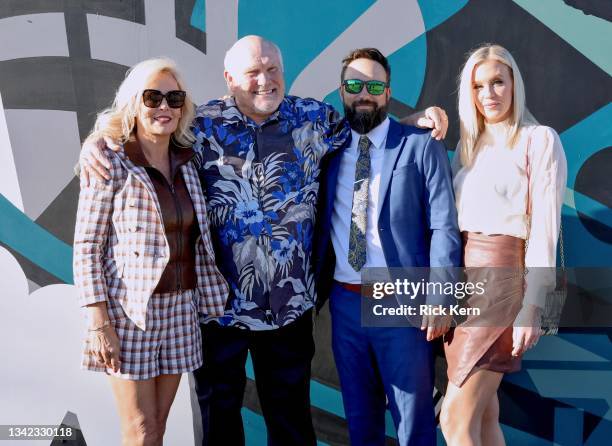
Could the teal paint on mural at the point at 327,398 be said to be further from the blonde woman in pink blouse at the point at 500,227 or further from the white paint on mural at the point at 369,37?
the white paint on mural at the point at 369,37

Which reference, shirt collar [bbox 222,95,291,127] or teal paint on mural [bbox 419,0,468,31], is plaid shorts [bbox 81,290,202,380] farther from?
teal paint on mural [bbox 419,0,468,31]

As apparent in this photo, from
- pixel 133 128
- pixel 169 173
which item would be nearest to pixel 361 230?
pixel 169 173

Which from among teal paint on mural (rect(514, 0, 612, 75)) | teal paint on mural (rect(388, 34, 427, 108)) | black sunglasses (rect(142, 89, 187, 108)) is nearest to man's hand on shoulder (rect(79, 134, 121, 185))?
black sunglasses (rect(142, 89, 187, 108))

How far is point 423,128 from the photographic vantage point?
9.37 ft

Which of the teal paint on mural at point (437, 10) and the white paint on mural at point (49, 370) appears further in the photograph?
the white paint on mural at point (49, 370)

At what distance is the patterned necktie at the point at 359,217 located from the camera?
109 inches

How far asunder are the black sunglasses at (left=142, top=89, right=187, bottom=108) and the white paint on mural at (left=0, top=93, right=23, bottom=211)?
143 cm

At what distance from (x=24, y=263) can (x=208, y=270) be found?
4.84 feet

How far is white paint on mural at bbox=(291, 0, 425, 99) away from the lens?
3.42 meters

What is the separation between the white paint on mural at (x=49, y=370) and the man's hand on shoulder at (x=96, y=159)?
4.39 ft

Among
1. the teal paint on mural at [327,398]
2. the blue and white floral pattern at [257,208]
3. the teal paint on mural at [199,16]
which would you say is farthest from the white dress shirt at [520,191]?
the teal paint on mural at [199,16]

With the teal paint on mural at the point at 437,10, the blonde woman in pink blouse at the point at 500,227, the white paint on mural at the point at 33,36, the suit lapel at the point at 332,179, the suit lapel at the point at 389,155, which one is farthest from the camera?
the white paint on mural at the point at 33,36

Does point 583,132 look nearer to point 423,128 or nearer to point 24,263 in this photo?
point 423,128

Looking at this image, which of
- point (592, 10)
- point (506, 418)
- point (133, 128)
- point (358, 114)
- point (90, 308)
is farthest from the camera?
point (506, 418)
